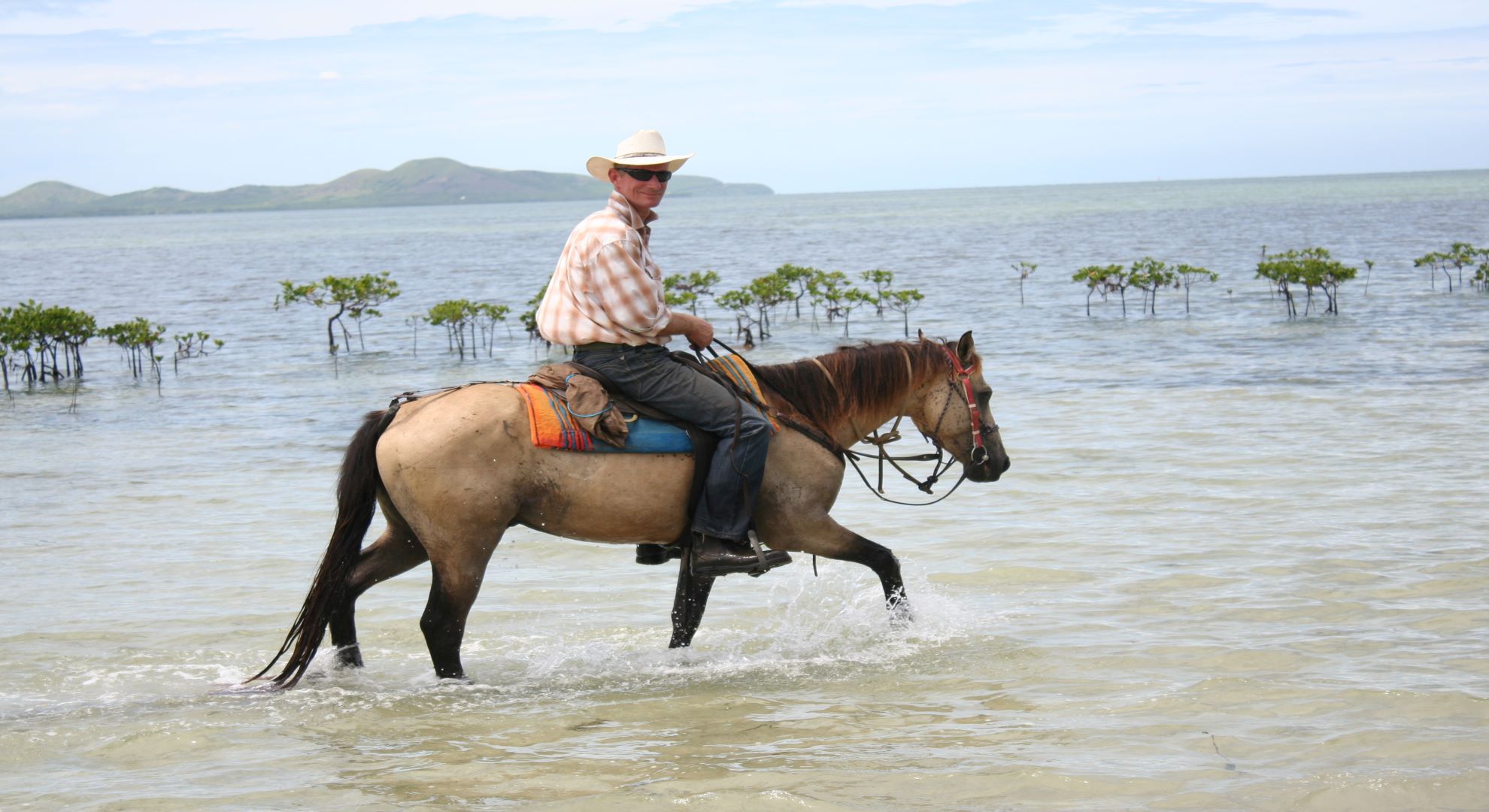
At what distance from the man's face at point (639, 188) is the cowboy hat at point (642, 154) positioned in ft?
0.13

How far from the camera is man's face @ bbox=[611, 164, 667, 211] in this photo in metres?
6.39

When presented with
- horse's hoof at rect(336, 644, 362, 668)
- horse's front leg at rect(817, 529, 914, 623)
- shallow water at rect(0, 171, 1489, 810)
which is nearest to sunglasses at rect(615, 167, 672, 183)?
horse's front leg at rect(817, 529, 914, 623)

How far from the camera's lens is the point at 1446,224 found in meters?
68.6

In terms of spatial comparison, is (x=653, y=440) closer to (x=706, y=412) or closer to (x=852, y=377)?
(x=706, y=412)

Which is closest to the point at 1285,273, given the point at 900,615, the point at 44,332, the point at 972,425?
the point at 972,425

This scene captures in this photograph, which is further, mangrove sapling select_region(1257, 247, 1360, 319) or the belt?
mangrove sapling select_region(1257, 247, 1360, 319)

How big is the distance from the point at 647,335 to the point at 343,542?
1.86 metres

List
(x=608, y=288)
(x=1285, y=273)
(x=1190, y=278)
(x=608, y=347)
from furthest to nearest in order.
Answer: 1. (x=1190, y=278)
2. (x=1285, y=273)
3. (x=608, y=347)
4. (x=608, y=288)

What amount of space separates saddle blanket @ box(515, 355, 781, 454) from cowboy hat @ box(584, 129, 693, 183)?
3.59ft

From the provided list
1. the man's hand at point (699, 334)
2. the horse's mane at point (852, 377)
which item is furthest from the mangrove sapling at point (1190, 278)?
the man's hand at point (699, 334)

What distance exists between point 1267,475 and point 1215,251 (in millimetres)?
47673

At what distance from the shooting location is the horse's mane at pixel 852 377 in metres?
7.07

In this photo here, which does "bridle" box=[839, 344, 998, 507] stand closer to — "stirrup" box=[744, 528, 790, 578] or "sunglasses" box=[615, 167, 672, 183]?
"stirrup" box=[744, 528, 790, 578]

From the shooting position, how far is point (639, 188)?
639cm
